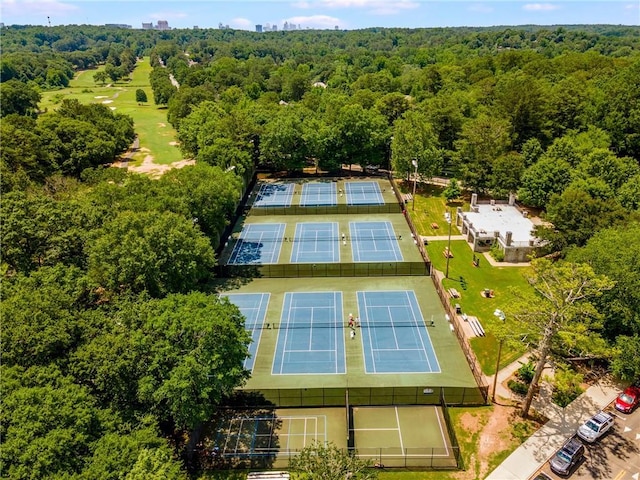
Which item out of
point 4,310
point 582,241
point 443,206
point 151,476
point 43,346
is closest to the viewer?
point 151,476

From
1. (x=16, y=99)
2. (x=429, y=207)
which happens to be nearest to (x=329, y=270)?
(x=429, y=207)

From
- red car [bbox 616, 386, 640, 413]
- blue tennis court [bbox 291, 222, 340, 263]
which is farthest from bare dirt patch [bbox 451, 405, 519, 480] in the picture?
blue tennis court [bbox 291, 222, 340, 263]

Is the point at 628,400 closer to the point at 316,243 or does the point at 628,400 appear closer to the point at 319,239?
the point at 316,243

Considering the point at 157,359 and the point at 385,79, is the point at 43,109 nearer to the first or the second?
the point at 385,79

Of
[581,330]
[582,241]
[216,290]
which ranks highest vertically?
[581,330]

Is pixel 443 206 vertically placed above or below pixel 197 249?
below

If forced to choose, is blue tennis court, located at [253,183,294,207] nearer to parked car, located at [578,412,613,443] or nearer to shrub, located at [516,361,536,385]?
shrub, located at [516,361,536,385]

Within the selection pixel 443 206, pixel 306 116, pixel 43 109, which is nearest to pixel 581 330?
pixel 443 206
